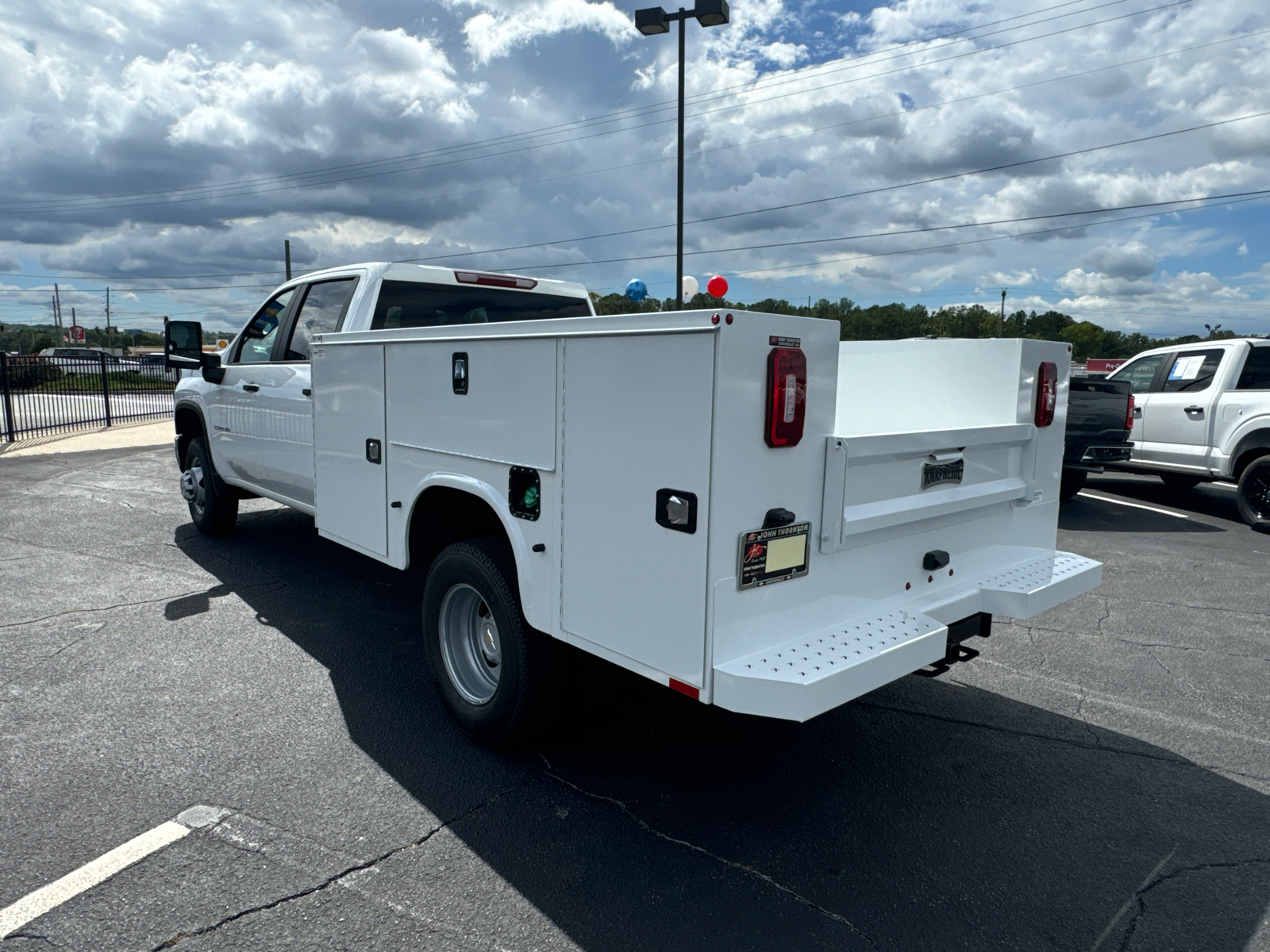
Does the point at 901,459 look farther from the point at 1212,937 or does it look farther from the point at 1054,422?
the point at 1212,937

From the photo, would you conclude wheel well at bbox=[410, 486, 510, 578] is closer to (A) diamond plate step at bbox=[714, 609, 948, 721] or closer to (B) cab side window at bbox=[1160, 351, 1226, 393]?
(A) diamond plate step at bbox=[714, 609, 948, 721]

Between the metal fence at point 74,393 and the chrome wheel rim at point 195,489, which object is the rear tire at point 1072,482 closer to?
the chrome wheel rim at point 195,489

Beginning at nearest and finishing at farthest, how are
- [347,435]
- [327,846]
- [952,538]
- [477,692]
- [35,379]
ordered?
[327,846] < [952,538] < [477,692] < [347,435] < [35,379]

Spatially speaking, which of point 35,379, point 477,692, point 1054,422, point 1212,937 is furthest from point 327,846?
point 35,379

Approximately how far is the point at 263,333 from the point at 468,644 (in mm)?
3527

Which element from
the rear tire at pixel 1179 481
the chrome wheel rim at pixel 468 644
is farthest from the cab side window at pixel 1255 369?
the chrome wheel rim at pixel 468 644

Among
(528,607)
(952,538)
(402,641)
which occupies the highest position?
(952,538)

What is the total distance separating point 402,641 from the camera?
502 centimetres

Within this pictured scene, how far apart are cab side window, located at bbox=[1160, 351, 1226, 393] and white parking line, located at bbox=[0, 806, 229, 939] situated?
1092 cm

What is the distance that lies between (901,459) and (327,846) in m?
2.40

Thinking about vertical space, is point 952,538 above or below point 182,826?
above

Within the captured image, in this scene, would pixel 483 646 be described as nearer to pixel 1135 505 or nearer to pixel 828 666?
pixel 828 666

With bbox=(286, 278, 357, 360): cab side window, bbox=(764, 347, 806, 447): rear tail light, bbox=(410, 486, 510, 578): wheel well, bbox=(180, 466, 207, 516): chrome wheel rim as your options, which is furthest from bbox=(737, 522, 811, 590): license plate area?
bbox=(180, 466, 207, 516): chrome wheel rim

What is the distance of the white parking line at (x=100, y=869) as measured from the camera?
256 cm
